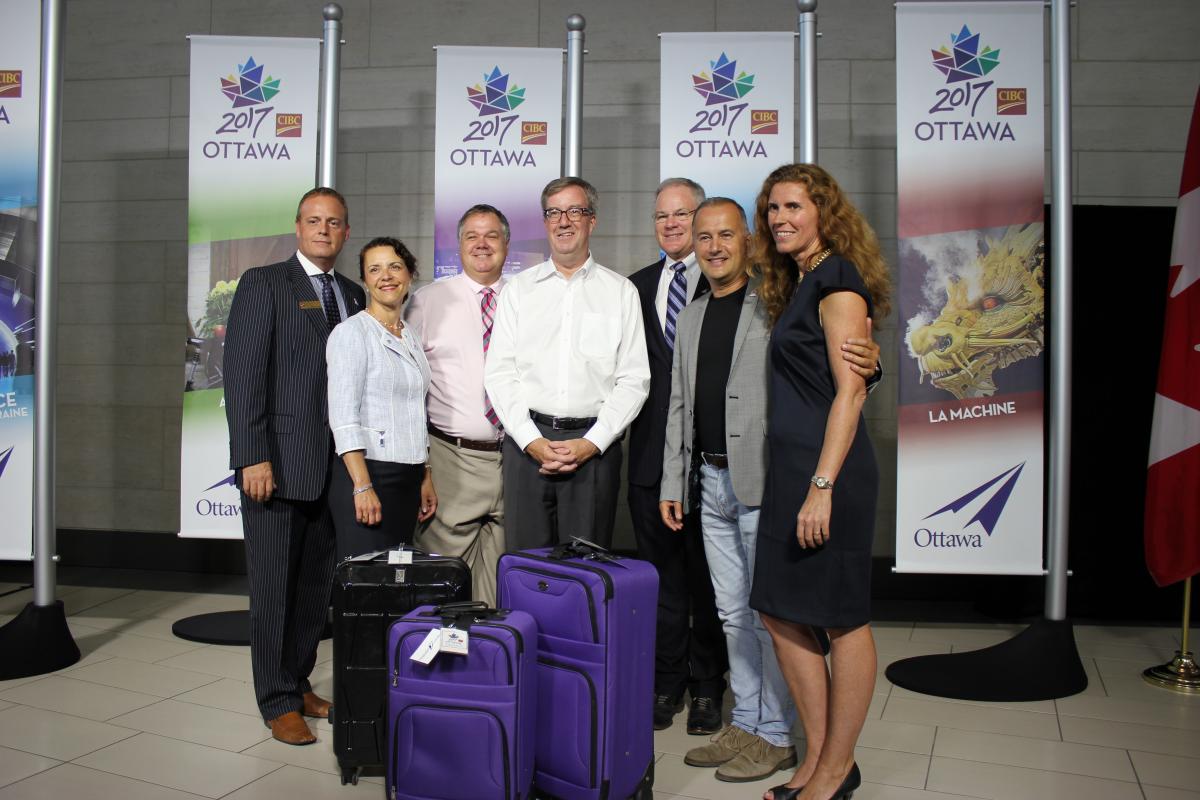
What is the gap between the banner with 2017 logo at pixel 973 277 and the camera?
341 centimetres

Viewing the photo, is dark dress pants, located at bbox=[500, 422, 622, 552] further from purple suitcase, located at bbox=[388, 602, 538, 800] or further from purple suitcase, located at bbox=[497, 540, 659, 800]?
purple suitcase, located at bbox=[388, 602, 538, 800]

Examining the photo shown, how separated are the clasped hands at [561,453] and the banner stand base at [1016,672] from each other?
1582 millimetres

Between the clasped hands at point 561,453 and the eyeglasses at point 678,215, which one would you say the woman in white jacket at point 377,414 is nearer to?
the clasped hands at point 561,453

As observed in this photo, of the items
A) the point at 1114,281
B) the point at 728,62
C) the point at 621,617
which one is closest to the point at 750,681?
the point at 621,617

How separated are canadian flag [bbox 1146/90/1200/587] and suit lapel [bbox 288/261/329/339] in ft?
10.2

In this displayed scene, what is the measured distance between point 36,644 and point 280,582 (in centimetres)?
133

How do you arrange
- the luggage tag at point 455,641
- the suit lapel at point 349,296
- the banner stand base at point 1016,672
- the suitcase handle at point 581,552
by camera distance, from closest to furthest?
the luggage tag at point 455,641
the suitcase handle at point 581,552
the suit lapel at point 349,296
the banner stand base at point 1016,672

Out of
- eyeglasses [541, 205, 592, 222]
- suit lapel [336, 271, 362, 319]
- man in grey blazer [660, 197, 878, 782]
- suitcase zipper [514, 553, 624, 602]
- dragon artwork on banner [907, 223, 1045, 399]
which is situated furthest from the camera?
dragon artwork on banner [907, 223, 1045, 399]

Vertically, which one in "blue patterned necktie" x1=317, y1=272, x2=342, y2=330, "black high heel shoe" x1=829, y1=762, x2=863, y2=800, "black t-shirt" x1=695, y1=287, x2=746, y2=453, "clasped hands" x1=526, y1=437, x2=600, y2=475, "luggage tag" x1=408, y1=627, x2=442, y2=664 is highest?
"blue patterned necktie" x1=317, y1=272, x2=342, y2=330

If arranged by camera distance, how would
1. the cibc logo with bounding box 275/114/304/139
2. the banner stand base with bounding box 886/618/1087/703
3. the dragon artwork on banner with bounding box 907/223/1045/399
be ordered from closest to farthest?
the banner stand base with bounding box 886/618/1087/703 < the dragon artwork on banner with bounding box 907/223/1045/399 < the cibc logo with bounding box 275/114/304/139

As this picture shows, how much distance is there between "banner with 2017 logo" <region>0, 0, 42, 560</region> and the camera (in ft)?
11.5

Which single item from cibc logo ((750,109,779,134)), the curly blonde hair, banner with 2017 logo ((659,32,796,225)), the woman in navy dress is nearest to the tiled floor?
the woman in navy dress

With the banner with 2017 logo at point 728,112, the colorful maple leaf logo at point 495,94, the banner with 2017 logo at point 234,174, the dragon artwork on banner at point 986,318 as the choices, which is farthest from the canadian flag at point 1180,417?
the banner with 2017 logo at point 234,174

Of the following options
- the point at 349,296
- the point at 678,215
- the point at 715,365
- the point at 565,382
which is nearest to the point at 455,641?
the point at 565,382
